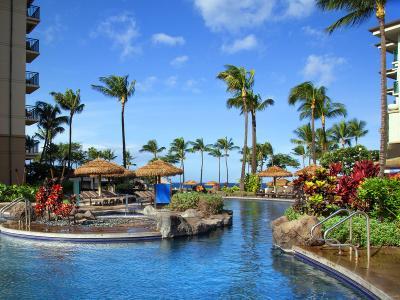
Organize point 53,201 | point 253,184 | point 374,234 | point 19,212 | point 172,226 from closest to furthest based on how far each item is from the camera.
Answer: point 374,234 → point 172,226 → point 53,201 → point 19,212 → point 253,184

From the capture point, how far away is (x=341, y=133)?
2527 inches

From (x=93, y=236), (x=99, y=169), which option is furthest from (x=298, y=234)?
(x=99, y=169)

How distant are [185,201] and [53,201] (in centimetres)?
566

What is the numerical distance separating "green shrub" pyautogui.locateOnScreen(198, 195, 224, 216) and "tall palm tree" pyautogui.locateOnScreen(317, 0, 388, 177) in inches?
264

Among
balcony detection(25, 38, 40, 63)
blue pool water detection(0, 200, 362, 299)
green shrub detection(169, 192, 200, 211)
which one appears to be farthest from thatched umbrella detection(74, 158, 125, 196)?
balcony detection(25, 38, 40, 63)

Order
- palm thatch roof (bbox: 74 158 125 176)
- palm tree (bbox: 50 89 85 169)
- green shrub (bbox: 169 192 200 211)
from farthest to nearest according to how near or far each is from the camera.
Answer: palm tree (bbox: 50 89 85 169), palm thatch roof (bbox: 74 158 125 176), green shrub (bbox: 169 192 200 211)

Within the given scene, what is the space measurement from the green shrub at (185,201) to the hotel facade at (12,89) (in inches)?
695

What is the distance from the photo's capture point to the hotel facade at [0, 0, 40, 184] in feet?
107

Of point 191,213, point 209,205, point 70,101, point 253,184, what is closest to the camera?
point 191,213

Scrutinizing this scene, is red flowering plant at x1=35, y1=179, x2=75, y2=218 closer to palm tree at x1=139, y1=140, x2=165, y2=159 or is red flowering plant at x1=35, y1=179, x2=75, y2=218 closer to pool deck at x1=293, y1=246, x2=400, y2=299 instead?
pool deck at x1=293, y1=246, x2=400, y2=299

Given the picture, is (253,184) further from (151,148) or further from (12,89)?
(151,148)

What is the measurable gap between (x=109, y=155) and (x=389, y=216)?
269 feet

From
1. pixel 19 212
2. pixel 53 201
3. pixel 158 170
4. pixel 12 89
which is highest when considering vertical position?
pixel 12 89

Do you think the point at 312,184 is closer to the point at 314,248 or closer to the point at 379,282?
the point at 314,248
